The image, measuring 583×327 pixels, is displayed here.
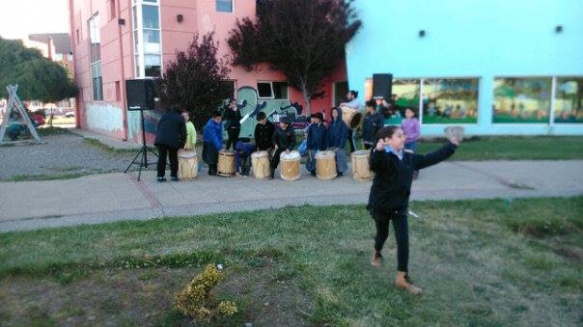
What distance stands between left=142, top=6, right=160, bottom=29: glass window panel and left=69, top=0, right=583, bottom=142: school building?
0.72m

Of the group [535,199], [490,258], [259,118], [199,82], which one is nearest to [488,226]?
[490,258]

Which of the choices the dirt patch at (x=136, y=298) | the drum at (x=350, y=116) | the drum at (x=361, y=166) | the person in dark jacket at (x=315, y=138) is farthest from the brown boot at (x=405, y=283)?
the drum at (x=350, y=116)

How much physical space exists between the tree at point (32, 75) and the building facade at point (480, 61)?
20144 mm

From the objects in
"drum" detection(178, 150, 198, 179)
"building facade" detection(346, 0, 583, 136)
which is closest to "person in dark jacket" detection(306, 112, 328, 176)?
"drum" detection(178, 150, 198, 179)

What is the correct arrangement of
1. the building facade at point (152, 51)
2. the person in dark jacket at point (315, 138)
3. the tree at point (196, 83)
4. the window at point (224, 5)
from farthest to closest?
the window at point (224, 5), the building facade at point (152, 51), the tree at point (196, 83), the person in dark jacket at point (315, 138)

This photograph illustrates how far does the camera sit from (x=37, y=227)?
732cm

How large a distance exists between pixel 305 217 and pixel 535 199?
418 centimetres

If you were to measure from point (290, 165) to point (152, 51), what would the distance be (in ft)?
33.2

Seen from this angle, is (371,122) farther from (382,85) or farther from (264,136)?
(264,136)

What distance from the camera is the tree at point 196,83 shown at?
1520cm

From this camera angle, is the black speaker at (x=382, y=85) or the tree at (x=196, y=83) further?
the tree at (x=196, y=83)

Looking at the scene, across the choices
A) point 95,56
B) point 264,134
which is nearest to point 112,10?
point 95,56

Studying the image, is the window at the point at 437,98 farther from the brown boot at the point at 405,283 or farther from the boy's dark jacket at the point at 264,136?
the brown boot at the point at 405,283

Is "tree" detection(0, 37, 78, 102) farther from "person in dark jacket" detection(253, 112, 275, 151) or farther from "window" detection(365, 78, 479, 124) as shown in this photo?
"person in dark jacket" detection(253, 112, 275, 151)
